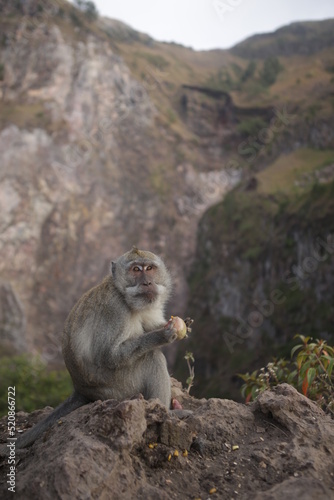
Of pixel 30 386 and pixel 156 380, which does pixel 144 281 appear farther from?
pixel 30 386

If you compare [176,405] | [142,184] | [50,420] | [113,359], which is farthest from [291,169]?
[50,420]

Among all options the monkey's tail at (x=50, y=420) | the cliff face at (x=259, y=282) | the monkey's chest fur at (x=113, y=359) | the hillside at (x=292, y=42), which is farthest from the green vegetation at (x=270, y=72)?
the monkey's tail at (x=50, y=420)

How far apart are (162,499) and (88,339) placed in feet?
5.90

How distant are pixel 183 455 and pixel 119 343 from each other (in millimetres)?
1169

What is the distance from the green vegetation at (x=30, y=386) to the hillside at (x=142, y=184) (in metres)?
10.6

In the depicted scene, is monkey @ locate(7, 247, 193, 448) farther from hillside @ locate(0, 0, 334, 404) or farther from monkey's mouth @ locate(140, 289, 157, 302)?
hillside @ locate(0, 0, 334, 404)

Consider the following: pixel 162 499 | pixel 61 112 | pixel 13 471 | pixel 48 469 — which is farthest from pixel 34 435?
pixel 61 112

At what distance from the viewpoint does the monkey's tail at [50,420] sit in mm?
4402

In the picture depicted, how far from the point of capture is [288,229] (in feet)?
94.5

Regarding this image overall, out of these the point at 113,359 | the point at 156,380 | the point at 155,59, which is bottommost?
the point at 156,380

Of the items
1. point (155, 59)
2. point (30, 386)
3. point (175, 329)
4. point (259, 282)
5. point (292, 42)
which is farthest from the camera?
point (292, 42)

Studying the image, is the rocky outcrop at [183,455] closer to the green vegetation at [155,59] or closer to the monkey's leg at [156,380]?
the monkey's leg at [156,380]

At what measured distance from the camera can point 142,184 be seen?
43000mm

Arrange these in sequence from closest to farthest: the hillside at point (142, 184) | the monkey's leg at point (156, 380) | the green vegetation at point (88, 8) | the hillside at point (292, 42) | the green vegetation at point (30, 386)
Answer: the monkey's leg at point (156, 380) < the green vegetation at point (30, 386) < the hillside at point (142, 184) < the green vegetation at point (88, 8) < the hillside at point (292, 42)
